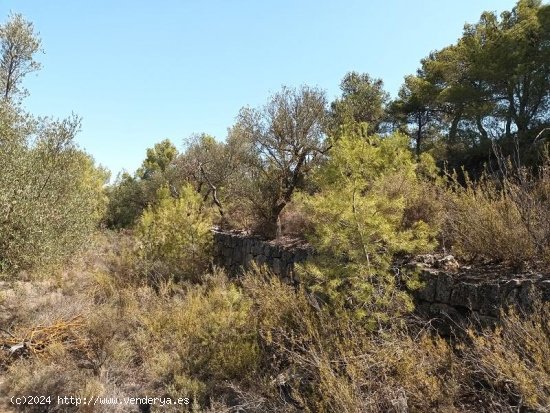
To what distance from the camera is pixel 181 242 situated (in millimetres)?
12461

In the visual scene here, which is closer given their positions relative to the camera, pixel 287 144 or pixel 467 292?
pixel 467 292

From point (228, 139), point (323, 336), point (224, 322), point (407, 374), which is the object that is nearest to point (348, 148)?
point (323, 336)

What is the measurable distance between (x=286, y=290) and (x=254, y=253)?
4.76m

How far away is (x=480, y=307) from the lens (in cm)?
493

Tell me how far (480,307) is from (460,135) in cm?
1747

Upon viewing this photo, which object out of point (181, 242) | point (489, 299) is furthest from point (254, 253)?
point (489, 299)

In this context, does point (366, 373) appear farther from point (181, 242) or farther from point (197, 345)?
point (181, 242)

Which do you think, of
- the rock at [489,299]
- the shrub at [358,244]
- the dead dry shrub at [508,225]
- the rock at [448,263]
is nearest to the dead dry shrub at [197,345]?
the shrub at [358,244]

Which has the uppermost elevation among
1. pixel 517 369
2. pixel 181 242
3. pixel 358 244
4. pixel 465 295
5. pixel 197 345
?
pixel 358 244

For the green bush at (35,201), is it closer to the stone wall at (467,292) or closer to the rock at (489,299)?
the stone wall at (467,292)

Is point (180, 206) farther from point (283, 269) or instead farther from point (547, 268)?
point (547, 268)

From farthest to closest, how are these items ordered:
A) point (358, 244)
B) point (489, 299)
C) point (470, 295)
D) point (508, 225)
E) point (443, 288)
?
point (508, 225)
point (443, 288)
point (358, 244)
point (470, 295)
point (489, 299)

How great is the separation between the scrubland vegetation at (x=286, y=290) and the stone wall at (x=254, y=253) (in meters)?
0.63

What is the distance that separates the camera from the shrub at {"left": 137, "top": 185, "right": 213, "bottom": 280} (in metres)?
12.1
